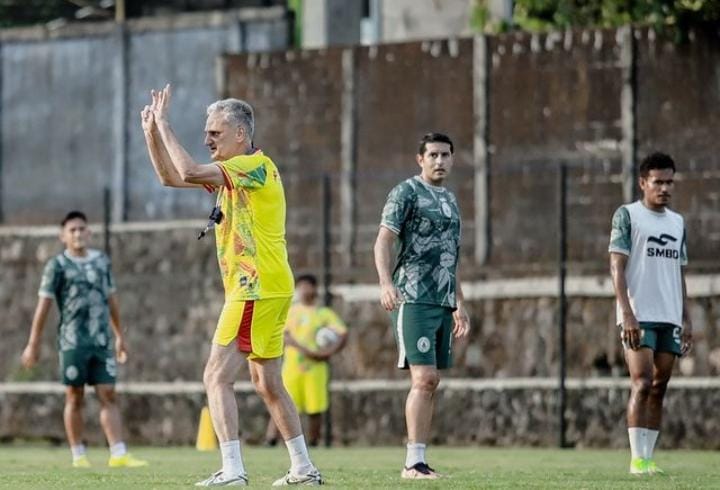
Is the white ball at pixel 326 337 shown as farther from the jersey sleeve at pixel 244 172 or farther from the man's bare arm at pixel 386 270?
the jersey sleeve at pixel 244 172

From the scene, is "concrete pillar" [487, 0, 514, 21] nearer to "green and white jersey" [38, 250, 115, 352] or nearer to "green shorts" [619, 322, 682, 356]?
"green and white jersey" [38, 250, 115, 352]

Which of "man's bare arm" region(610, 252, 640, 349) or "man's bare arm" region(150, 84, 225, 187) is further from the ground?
"man's bare arm" region(150, 84, 225, 187)

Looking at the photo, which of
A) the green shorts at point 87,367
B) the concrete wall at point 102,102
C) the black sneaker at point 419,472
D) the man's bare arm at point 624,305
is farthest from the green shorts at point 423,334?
the concrete wall at point 102,102

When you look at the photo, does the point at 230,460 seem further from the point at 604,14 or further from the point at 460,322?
the point at 604,14

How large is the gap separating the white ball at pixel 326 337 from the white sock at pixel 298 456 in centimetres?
1008

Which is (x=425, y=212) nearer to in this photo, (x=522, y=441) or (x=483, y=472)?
(x=483, y=472)

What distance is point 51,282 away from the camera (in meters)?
18.5

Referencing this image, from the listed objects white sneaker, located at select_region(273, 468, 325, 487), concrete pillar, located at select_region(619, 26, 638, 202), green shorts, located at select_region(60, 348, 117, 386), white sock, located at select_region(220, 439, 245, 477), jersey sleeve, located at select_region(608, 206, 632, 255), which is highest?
concrete pillar, located at select_region(619, 26, 638, 202)

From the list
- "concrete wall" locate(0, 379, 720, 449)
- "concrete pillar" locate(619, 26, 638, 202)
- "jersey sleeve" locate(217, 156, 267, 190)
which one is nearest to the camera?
"jersey sleeve" locate(217, 156, 267, 190)

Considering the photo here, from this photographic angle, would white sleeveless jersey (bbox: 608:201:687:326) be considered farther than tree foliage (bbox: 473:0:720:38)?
No

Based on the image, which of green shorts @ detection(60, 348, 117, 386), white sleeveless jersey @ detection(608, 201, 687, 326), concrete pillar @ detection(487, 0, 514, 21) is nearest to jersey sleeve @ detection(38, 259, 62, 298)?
green shorts @ detection(60, 348, 117, 386)

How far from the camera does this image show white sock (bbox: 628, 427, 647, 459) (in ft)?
49.6

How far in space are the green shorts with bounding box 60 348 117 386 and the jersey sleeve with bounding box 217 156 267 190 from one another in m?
6.08

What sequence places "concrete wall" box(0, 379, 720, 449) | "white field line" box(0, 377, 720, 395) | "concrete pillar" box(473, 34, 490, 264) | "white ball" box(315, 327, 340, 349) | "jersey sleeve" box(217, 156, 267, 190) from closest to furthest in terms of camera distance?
"jersey sleeve" box(217, 156, 267, 190) < "concrete wall" box(0, 379, 720, 449) < "white field line" box(0, 377, 720, 395) < "white ball" box(315, 327, 340, 349) < "concrete pillar" box(473, 34, 490, 264)
